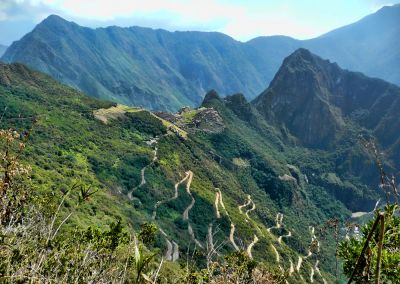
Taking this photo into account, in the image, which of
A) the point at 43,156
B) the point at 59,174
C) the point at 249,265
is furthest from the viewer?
the point at 43,156

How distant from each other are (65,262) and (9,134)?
24.8 metres

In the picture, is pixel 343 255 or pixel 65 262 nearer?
pixel 343 255

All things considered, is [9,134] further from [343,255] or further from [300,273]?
[300,273]

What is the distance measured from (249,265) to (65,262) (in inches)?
1977

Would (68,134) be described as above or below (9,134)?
below

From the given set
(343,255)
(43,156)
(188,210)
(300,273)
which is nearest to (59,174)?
(43,156)

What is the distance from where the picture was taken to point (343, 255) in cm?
3006

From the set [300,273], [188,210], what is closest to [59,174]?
[188,210]

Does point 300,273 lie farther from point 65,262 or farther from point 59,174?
point 65,262

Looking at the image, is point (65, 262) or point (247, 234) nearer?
point (65, 262)

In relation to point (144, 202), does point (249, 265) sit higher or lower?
higher

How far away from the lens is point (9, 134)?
12.9 meters

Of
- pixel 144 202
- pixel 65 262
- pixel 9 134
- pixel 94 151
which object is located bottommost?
pixel 144 202

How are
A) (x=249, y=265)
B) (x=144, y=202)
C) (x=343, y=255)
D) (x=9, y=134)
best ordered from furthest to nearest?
(x=144, y=202) < (x=249, y=265) < (x=343, y=255) < (x=9, y=134)
